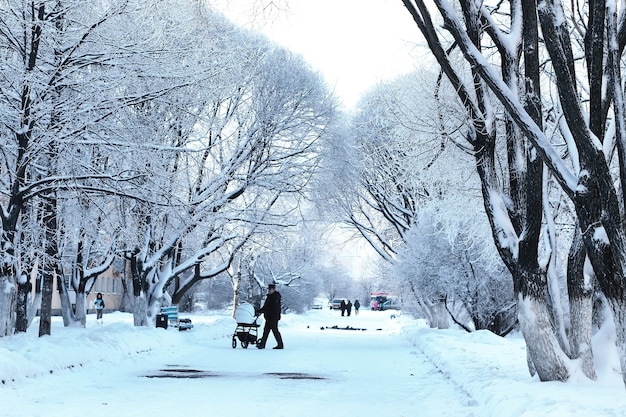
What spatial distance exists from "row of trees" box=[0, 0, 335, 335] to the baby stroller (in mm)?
2996

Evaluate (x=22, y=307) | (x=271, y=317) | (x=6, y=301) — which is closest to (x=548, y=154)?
(x=6, y=301)

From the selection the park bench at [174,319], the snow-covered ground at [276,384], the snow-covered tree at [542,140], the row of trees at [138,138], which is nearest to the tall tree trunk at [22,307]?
the row of trees at [138,138]

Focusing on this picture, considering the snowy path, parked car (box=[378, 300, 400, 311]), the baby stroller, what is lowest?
the snowy path

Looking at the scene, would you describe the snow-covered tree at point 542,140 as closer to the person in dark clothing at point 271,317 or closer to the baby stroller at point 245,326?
the person in dark clothing at point 271,317

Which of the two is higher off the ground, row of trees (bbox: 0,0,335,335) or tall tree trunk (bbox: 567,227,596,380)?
row of trees (bbox: 0,0,335,335)

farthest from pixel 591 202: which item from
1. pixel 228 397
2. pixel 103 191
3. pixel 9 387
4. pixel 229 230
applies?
pixel 229 230

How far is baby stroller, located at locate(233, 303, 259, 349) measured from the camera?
70.3 ft

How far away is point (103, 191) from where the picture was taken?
15109mm

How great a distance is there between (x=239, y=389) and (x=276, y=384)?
3.06 feet

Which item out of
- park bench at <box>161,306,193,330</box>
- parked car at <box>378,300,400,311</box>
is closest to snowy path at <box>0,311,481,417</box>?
park bench at <box>161,306,193,330</box>

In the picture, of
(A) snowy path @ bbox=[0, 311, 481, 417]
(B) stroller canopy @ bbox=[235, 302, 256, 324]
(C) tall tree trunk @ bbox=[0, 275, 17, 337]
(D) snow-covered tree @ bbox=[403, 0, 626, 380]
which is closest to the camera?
(D) snow-covered tree @ bbox=[403, 0, 626, 380]

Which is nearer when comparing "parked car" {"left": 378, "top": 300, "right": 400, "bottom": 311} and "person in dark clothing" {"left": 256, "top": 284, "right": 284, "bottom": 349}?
"person in dark clothing" {"left": 256, "top": 284, "right": 284, "bottom": 349}

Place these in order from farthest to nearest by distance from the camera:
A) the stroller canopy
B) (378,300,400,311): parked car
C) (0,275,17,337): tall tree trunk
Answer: (378,300,400,311): parked car → the stroller canopy → (0,275,17,337): tall tree trunk

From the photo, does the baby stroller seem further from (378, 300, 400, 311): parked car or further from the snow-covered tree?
(378, 300, 400, 311): parked car
